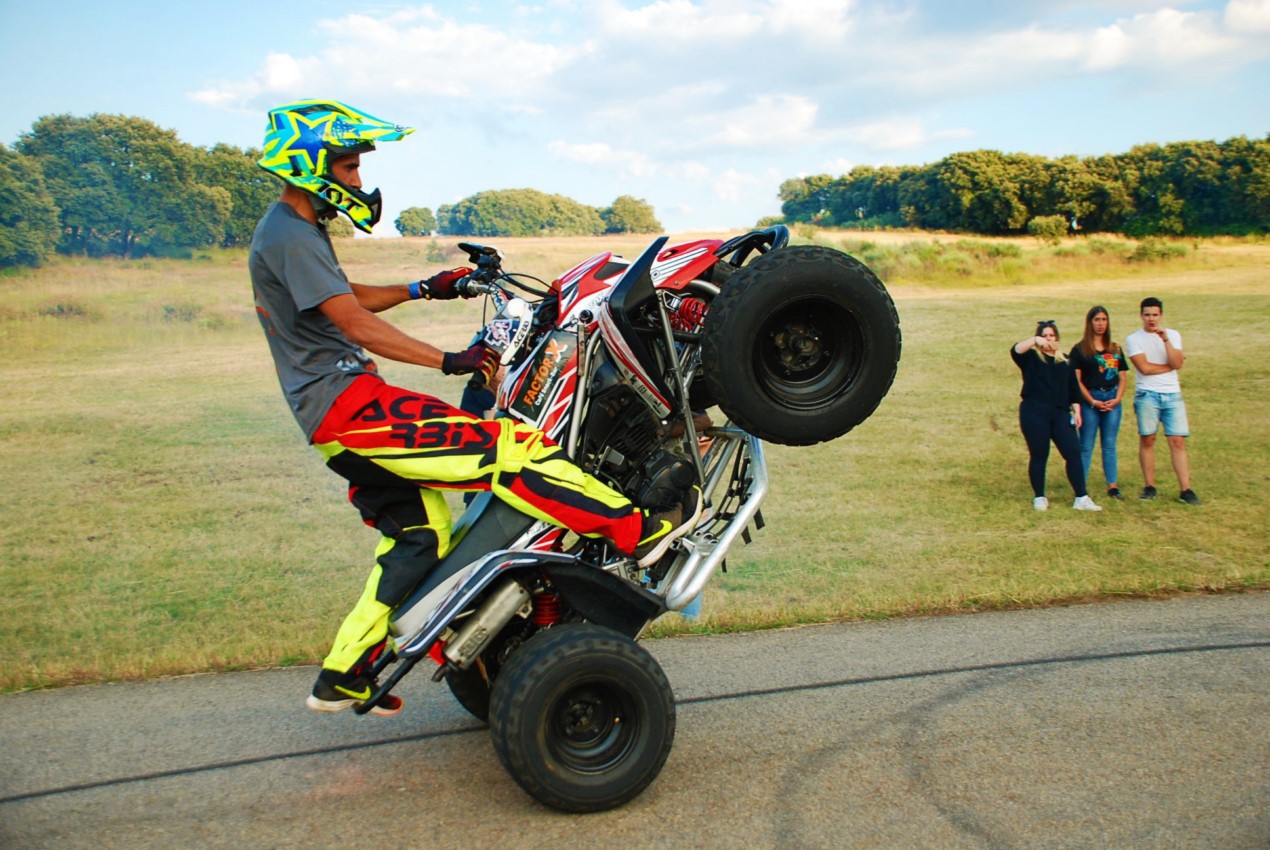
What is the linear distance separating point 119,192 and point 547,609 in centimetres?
1641

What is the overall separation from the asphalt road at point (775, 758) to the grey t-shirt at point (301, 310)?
1563 millimetres

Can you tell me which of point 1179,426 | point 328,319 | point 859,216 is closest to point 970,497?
point 1179,426

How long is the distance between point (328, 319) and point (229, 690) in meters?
2.51

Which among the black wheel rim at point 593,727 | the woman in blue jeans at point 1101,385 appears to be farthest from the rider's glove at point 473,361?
the woman in blue jeans at point 1101,385

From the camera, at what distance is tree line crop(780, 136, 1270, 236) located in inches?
1097

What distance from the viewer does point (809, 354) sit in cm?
422

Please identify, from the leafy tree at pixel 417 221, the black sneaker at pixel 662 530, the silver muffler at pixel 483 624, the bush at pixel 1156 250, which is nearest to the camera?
the silver muffler at pixel 483 624

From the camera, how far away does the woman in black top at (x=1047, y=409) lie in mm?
10166

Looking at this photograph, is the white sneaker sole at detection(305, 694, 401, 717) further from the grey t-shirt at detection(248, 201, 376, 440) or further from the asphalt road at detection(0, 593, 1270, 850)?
the grey t-shirt at detection(248, 201, 376, 440)

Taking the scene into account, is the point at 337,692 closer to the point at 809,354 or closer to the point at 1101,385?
the point at 809,354

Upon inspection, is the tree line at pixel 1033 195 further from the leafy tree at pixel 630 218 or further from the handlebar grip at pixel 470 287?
the handlebar grip at pixel 470 287

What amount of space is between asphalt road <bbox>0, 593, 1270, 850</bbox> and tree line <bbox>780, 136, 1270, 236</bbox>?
24398mm

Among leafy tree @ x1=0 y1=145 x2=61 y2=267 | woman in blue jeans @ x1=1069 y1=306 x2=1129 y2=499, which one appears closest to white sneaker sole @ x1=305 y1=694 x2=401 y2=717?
woman in blue jeans @ x1=1069 y1=306 x2=1129 y2=499

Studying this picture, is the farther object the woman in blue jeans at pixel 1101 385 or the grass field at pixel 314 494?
the woman in blue jeans at pixel 1101 385
